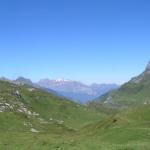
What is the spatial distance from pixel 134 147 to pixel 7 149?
20.3 m

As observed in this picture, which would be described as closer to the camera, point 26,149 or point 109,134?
point 26,149

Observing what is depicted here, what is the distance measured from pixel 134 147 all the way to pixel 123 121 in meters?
50.9

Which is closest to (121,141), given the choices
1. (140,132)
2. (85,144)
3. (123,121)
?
(140,132)

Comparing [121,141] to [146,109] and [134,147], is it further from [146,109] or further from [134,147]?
[146,109]

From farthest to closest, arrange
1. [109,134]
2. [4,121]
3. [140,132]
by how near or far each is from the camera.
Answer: [4,121] < [109,134] < [140,132]

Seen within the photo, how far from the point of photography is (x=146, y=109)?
10238 centimetres

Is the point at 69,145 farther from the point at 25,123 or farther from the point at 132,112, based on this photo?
the point at 25,123

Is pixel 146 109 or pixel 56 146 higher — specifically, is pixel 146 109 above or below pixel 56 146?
above

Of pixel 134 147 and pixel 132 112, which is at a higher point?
pixel 132 112

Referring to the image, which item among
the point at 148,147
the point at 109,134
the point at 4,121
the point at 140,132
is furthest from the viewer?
the point at 4,121

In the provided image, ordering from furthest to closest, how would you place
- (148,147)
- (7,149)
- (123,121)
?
1. (123,121)
2. (7,149)
3. (148,147)

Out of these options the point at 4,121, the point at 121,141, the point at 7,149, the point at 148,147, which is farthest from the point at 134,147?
the point at 4,121

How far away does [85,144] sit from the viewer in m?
49.8

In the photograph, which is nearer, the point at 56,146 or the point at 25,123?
the point at 56,146
